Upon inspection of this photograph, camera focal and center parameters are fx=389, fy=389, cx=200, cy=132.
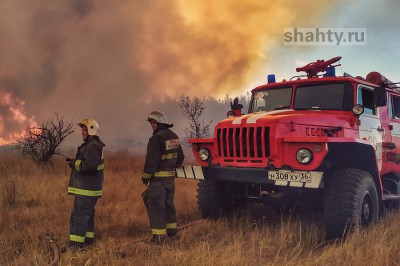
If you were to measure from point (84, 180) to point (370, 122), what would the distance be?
458cm

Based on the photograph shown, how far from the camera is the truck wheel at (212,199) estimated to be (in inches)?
251

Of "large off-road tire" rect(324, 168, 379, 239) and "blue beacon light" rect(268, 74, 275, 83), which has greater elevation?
"blue beacon light" rect(268, 74, 275, 83)

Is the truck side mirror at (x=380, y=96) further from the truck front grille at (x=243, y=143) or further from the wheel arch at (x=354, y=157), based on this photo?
the truck front grille at (x=243, y=143)

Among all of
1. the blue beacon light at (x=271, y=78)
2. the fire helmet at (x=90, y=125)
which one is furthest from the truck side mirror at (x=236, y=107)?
the fire helmet at (x=90, y=125)

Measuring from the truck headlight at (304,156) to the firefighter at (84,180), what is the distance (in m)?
2.58

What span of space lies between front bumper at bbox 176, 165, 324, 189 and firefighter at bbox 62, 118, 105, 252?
1.37m

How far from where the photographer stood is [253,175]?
17.0 feet

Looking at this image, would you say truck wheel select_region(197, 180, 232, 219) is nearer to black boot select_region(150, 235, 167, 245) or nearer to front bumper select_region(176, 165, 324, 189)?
front bumper select_region(176, 165, 324, 189)

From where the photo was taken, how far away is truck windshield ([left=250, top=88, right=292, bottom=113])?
6.51 m

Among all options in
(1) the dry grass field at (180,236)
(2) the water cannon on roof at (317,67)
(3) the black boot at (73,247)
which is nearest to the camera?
(1) the dry grass field at (180,236)

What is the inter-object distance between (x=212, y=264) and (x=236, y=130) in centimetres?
216

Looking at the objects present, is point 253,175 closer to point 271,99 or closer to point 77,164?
point 271,99

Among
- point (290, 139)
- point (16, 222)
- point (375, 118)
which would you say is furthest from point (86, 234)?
point (375, 118)

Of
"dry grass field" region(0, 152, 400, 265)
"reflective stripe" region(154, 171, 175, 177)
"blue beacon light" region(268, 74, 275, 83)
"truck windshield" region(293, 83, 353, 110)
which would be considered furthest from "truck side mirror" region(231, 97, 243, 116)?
"reflective stripe" region(154, 171, 175, 177)
